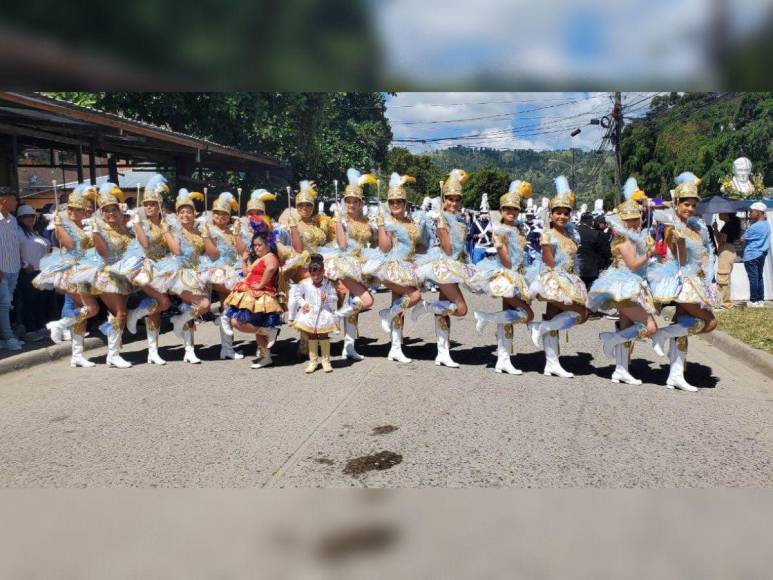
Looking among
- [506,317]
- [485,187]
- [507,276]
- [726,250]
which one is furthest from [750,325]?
[485,187]

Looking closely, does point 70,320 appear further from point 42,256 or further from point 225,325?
point 42,256

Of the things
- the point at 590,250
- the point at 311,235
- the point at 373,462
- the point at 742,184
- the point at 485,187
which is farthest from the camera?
the point at 485,187

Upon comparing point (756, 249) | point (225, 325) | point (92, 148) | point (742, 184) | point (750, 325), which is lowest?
point (750, 325)

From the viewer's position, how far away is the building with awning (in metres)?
10.6

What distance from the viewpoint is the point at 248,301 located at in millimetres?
7734

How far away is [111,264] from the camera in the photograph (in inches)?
312

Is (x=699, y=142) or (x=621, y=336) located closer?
(x=621, y=336)

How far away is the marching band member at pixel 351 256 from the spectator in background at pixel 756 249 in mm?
7637

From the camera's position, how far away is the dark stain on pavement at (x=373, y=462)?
465 centimetres

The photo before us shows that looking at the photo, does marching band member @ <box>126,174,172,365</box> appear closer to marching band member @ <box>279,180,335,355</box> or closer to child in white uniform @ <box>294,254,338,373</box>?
marching band member @ <box>279,180,335,355</box>

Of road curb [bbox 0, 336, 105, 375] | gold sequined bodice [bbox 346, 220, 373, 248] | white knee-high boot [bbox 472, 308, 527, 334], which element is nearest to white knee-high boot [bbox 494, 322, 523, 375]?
white knee-high boot [bbox 472, 308, 527, 334]

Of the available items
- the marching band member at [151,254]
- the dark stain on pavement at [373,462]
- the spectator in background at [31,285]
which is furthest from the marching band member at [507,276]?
the spectator in background at [31,285]

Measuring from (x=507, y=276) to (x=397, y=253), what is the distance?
4.55ft
